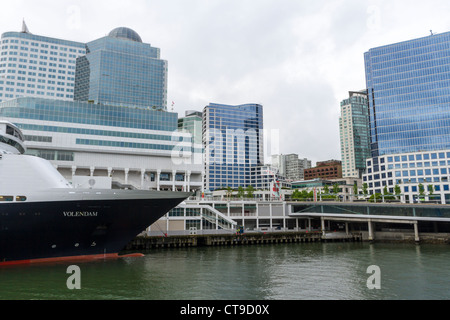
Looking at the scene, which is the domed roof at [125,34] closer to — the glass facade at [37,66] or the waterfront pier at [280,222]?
the glass facade at [37,66]

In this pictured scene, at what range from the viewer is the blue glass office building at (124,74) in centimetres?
12912

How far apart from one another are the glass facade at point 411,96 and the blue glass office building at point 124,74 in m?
86.5

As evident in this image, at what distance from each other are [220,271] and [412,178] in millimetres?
96168

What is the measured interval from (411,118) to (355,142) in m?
84.6

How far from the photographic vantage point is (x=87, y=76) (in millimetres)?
138625

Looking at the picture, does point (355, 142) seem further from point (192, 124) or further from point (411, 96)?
point (192, 124)

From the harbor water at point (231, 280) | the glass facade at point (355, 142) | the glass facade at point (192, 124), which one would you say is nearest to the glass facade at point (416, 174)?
the harbor water at point (231, 280)

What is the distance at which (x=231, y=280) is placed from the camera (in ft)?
86.9

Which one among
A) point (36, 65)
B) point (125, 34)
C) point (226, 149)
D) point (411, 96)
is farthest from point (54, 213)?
point (226, 149)

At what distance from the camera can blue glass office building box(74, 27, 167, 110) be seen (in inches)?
5084

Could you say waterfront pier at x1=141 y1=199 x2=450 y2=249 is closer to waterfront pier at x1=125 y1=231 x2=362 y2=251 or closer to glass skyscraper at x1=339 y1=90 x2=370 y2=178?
waterfront pier at x1=125 y1=231 x2=362 y2=251

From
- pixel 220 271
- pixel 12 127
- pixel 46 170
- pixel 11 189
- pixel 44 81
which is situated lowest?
pixel 220 271

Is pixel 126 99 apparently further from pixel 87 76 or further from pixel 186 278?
pixel 186 278
